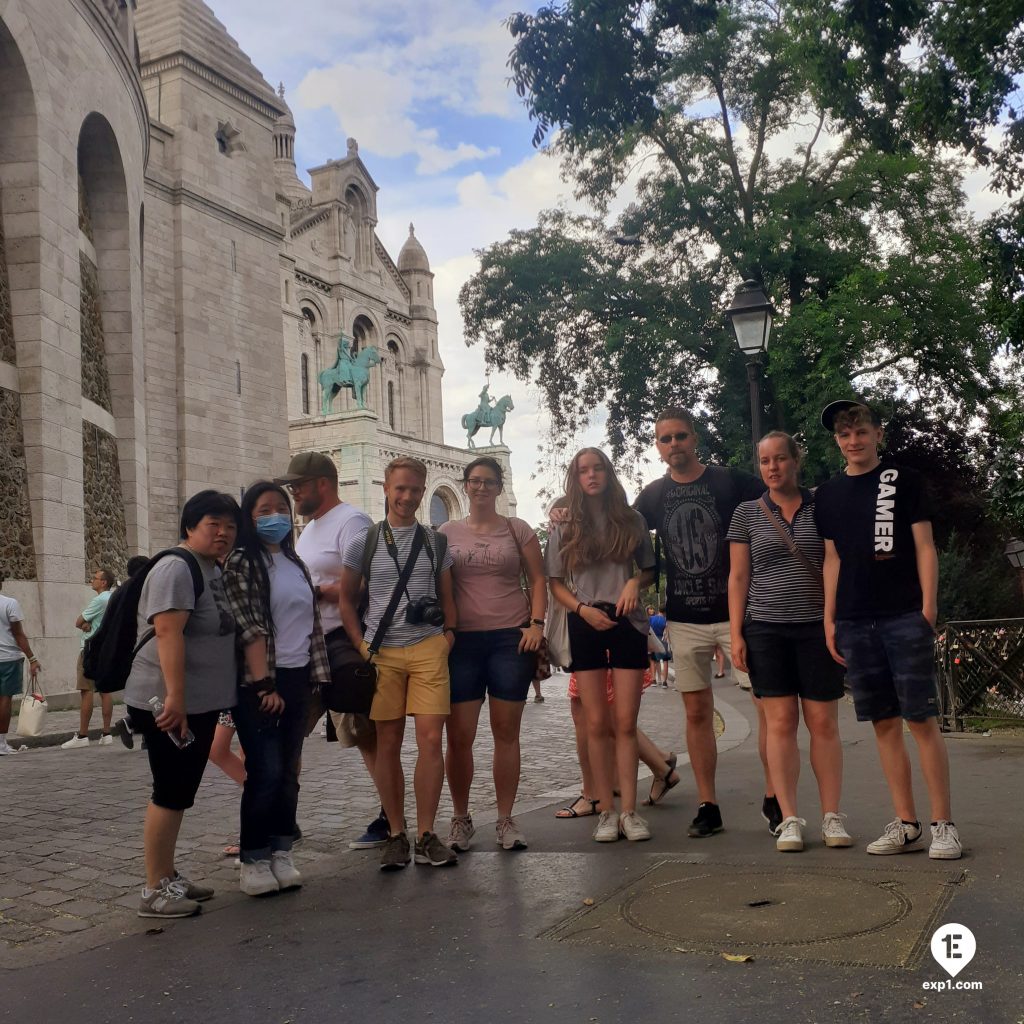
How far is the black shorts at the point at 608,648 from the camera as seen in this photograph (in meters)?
5.73

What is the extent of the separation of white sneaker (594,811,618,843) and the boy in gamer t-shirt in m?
1.17

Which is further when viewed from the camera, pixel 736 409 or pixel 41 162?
pixel 736 409

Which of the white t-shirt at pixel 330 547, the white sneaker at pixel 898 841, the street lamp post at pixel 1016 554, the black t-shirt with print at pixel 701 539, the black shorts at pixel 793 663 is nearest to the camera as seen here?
the white sneaker at pixel 898 841

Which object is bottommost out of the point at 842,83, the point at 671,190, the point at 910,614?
the point at 910,614

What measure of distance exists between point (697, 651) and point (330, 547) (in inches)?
73.8

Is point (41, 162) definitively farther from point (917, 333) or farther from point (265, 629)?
point (917, 333)

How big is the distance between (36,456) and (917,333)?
16.5m

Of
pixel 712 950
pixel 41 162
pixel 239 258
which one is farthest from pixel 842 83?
pixel 239 258

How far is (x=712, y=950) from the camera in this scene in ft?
12.0

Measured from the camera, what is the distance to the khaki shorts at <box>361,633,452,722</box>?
5.43 m

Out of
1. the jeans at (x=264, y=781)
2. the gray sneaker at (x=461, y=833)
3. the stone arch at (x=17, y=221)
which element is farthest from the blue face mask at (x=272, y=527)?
the stone arch at (x=17, y=221)

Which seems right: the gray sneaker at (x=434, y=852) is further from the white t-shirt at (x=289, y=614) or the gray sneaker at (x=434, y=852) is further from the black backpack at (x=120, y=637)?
the black backpack at (x=120, y=637)

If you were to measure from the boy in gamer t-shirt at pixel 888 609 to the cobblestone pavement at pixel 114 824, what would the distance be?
2291 millimetres

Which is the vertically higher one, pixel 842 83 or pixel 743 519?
pixel 842 83
